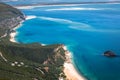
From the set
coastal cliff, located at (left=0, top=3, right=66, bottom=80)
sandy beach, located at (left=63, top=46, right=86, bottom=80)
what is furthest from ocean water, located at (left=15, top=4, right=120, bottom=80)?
coastal cliff, located at (left=0, top=3, right=66, bottom=80)

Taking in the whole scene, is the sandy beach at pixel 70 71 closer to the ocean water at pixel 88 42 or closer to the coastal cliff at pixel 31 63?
the coastal cliff at pixel 31 63

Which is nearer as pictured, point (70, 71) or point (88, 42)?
point (70, 71)

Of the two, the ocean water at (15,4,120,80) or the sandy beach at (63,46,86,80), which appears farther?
the ocean water at (15,4,120,80)

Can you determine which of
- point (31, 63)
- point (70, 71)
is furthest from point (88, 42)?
point (31, 63)

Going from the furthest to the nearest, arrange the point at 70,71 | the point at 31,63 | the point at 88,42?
the point at 88,42
the point at 70,71
the point at 31,63

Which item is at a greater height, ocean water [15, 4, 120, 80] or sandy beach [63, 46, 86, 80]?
ocean water [15, 4, 120, 80]

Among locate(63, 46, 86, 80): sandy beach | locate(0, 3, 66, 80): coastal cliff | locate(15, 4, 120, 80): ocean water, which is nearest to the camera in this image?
locate(0, 3, 66, 80): coastal cliff

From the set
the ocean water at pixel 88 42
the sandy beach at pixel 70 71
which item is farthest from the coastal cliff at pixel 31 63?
the ocean water at pixel 88 42

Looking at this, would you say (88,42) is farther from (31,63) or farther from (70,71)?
(31,63)

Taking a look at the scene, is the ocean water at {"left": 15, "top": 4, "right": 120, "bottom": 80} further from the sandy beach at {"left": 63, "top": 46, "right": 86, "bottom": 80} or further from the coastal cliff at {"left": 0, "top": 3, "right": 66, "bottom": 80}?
the coastal cliff at {"left": 0, "top": 3, "right": 66, "bottom": 80}

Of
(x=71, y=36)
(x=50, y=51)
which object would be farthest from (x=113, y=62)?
(x=71, y=36)

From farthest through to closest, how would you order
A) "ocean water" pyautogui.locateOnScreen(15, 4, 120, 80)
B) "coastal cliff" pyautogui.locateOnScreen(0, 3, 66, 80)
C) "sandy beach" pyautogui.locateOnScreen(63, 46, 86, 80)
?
"ocean water" pyautogui.locateOnScreen(15, 4, 120, 80), "sandy beach" pyautogui.locateOnScreen(63, 46, 86, 80), "coastal cliff" pyautogui.locateOnScreen(0, 3, 66, 80)

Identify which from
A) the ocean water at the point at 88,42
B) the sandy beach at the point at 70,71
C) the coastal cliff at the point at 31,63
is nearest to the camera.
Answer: the coastal cliff at the point at 31,63

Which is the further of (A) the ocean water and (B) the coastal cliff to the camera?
(A) the ocean water
